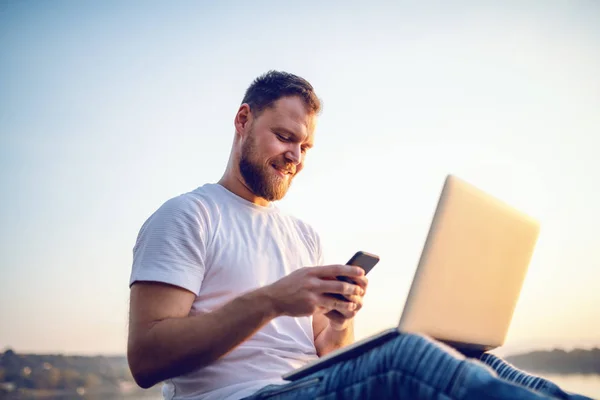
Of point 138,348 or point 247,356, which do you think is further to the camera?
point 247,356

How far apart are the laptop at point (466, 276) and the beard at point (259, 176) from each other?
0.80 metres

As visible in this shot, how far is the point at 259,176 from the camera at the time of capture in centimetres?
167

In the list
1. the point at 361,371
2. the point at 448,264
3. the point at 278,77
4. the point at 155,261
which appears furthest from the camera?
the point at 278,77

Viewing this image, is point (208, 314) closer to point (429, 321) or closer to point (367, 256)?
point (367, 256)

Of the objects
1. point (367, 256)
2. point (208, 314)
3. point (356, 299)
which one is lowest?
point (208, 314)

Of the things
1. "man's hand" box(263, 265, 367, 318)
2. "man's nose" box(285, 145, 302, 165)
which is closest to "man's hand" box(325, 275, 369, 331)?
"man's hand" box(263, 265, 367, 318)

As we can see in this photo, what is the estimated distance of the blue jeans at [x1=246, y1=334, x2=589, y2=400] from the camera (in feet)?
2.23

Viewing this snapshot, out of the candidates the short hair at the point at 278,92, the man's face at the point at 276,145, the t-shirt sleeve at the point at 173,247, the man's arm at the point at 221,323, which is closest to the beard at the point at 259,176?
the man's face at the point at 276,145

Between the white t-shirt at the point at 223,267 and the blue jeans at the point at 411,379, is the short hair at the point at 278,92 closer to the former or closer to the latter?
the white t-shirt at the point at 223,267

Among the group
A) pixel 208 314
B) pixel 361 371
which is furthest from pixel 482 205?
pixel 208 314

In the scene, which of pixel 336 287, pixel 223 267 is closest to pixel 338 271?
pixel 336 287

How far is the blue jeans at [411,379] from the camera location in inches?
26.8

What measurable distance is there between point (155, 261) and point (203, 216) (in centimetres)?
22

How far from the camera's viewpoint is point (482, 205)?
1.03 metres
